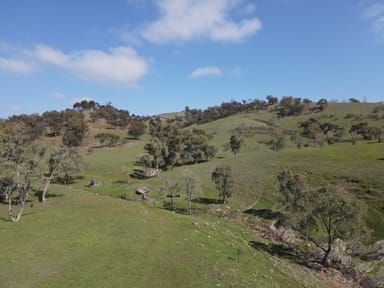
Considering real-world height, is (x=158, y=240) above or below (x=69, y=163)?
below

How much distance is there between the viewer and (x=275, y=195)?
65125 millimetres

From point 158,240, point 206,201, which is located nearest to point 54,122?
point 206,201

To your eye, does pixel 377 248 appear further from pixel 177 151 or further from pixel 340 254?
pixel 177 151

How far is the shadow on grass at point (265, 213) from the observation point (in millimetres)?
56003

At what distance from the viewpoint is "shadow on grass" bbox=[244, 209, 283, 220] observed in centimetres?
5600

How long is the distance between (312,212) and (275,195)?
2475cm

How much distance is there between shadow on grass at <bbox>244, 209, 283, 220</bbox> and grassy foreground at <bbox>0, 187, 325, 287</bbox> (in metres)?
9.22

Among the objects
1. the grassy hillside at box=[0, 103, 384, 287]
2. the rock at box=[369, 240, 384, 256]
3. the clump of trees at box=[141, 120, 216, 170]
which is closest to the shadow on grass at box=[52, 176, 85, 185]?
the grassy hillside at box=[0, 103, 384, 287]

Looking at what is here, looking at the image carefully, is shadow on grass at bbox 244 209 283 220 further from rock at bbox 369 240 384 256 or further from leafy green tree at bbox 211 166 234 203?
rock at bbox 369 240 384 256

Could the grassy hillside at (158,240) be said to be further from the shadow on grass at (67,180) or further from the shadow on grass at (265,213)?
the shadow on grass at (67,180)

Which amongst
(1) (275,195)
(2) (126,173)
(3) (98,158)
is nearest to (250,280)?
(1) (275,195)

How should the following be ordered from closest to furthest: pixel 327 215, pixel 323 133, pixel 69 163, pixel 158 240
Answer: pixel 158 240
pixel 327 215
pixel 69 163
pixel 323 133

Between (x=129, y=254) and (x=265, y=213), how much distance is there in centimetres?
3495

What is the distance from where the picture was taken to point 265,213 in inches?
2285
